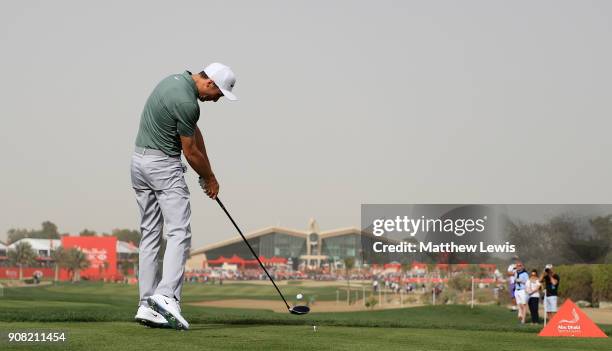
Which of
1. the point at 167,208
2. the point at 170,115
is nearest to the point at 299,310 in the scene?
the point at 167,208

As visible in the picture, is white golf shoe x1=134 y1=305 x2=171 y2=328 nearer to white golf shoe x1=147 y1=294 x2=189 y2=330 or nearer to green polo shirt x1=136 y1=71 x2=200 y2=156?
white golf shoe x1=147 y1=294 x2=189 y2=330

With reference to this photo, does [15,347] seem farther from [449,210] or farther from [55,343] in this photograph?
[449,210]

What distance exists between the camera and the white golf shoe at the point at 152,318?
7789 mm

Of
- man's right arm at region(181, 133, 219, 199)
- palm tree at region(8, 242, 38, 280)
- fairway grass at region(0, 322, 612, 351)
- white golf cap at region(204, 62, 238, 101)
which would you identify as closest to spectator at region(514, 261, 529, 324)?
fairway grass at region(0, 322, 612, 351)

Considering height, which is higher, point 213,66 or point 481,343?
point 213,66

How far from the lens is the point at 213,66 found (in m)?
7.78

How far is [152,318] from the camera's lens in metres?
7.82

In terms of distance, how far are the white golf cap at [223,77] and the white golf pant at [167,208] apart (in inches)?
30.2

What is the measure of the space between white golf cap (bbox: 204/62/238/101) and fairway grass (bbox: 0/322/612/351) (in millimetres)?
2078

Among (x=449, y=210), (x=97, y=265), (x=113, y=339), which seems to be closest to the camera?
(x=113, y=339)

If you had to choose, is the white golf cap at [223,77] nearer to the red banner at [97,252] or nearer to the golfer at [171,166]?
the golfer at [171,166]

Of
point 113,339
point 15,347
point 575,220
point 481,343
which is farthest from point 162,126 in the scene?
point 575,220

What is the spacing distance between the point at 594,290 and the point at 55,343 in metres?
42.7

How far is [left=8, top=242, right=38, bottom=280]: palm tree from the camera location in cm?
13912
